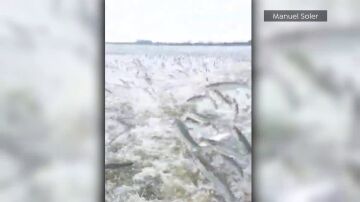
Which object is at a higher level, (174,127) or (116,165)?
(174,127)

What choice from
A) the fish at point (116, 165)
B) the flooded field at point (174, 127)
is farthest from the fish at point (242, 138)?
the fish at point (116, 165)

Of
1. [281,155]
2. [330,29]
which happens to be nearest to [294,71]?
[330,29]

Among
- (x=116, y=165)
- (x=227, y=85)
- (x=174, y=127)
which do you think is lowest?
(x=116, y=165)

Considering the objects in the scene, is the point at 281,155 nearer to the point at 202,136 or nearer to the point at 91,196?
the point at 202,136

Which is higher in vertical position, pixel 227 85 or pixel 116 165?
pixel 227 85

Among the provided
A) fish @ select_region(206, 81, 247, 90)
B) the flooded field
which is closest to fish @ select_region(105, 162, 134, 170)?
the flooded field

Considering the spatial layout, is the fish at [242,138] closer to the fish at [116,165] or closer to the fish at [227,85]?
the fish at [227,85]

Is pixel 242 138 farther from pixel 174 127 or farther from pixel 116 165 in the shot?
pixel 116 165

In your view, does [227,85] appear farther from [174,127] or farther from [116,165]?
[116,165]

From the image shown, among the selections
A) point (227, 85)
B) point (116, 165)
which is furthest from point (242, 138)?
point (116, 165)

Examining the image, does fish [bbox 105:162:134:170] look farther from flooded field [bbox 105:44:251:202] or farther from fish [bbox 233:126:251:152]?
fish [bbox 233:126:251:152]

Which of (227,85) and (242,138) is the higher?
(227,85)

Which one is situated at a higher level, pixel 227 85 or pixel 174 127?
pixel 227 85

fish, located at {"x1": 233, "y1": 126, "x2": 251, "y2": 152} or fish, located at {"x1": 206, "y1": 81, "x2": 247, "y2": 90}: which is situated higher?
fish, located at {"x1": 206, "y1": 81, "x2": 247, "y2": 90}
